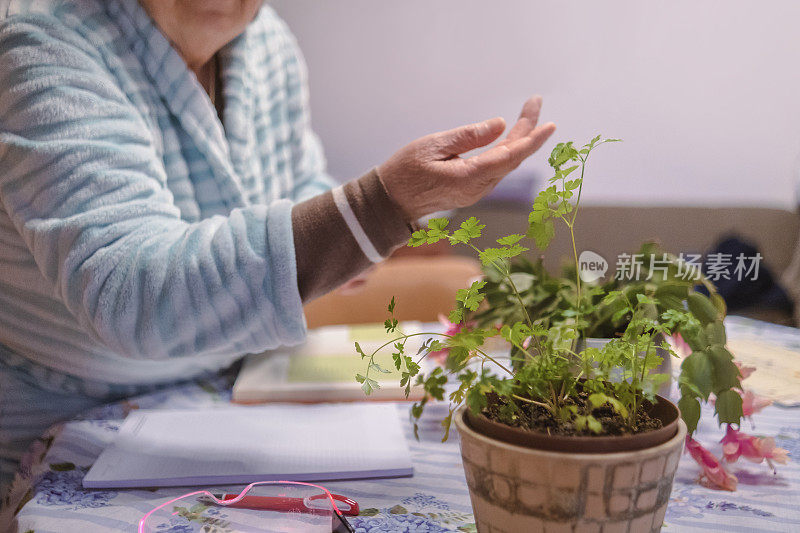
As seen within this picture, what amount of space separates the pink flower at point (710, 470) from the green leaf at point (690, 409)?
43mm

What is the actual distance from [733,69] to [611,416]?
0.53 metres

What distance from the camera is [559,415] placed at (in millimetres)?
472

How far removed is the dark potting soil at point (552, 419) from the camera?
17.7 inches

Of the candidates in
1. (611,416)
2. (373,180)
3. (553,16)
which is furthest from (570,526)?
(553,16)

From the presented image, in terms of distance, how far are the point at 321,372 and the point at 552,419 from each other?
53cm

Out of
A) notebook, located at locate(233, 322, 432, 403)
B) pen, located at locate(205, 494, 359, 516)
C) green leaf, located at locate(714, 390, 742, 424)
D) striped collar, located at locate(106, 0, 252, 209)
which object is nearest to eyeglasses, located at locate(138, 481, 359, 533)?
pen, located at locate(205, 494, 359, 516)

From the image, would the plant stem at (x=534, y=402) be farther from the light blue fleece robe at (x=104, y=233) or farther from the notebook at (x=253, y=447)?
the light blue fleece robe at (x=104, y=233)

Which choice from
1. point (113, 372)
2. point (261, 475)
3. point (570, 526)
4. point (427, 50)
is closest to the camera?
point (570, 526)

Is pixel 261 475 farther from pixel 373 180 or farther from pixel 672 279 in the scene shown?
pixel 672 279

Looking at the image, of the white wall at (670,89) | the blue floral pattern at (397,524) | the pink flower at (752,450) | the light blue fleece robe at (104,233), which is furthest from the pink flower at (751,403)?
the light blue fleece robe at (104,233)

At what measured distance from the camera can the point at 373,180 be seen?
743mm

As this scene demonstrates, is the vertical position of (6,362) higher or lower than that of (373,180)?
lower

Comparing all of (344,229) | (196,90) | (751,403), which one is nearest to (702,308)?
(751,403)

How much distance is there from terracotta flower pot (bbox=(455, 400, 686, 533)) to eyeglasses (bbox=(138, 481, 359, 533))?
0.52 ft
